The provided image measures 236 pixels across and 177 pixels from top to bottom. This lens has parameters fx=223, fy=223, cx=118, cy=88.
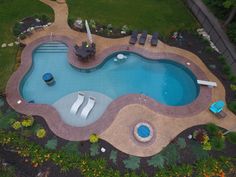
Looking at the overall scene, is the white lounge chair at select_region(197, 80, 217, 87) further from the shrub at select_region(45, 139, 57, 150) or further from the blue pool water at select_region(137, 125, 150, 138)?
the shrub at select_region(45, 139, 57, 150)

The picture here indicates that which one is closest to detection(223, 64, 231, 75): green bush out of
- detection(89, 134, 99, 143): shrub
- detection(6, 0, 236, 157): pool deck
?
detection(6, 0, 236, 157): pool deck

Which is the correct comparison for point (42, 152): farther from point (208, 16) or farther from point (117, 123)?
point (208, 16)


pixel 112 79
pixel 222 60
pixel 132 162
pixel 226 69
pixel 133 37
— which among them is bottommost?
pixel 132 162

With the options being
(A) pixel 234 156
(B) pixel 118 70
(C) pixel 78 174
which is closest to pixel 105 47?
(B) pixel 118 70

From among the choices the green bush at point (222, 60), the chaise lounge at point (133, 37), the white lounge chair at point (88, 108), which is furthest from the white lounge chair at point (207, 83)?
the white lounge chair at point (88, 108)

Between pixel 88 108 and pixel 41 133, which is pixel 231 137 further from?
pixel 41 133

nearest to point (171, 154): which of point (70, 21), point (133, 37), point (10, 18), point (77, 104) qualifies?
point (77, 104)
